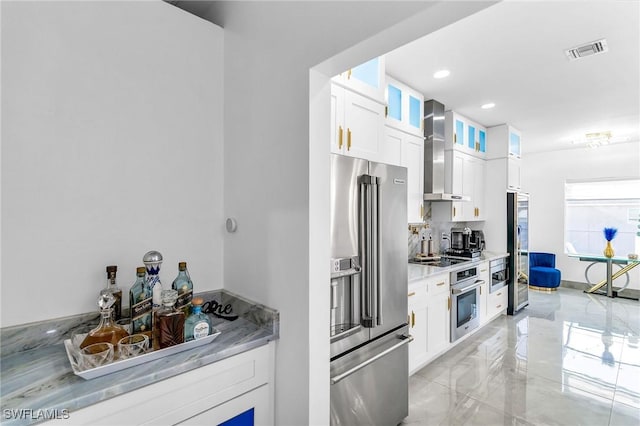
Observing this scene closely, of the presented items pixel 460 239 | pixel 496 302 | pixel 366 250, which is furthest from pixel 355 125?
pixel 496 302

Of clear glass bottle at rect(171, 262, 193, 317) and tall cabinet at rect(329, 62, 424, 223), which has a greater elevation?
tall cabinet at rect(329, 62, 424, 223)

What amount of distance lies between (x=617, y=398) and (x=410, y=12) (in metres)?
3.23

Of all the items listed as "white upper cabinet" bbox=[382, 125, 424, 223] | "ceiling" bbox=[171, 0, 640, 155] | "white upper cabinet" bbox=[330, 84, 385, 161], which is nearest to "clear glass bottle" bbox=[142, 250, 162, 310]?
"white upper cabinet" bbox=[330, 84, 385, 161]

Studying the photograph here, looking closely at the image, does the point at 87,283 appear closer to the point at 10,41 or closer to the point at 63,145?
the point at 63,145

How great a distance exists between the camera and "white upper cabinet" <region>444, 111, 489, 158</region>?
3955 mm

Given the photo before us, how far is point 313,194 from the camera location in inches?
53.4

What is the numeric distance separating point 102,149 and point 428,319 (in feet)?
8.96

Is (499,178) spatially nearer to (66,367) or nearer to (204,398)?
(204,398)

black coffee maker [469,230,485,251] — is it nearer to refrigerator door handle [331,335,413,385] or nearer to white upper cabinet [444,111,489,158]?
white upper cabinet [444,111,489,158]

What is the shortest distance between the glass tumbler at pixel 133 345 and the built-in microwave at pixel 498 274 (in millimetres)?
4053

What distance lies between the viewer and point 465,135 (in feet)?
14.0

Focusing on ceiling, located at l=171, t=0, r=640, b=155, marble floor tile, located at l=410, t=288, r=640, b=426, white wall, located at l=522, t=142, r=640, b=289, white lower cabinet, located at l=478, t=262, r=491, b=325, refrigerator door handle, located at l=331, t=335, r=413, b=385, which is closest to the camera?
refrigerator door handle, located at l=331, t=335, r=413, b=385

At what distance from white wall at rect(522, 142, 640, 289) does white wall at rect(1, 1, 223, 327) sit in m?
7.01

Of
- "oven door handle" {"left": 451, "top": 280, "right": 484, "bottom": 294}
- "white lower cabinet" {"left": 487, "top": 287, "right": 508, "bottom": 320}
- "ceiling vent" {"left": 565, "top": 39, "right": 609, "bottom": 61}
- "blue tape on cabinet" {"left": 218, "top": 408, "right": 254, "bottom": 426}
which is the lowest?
"white lower cabinet" {"left": 487, "top": 287, "right": 508, "bottom": 320}
